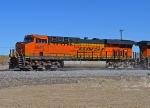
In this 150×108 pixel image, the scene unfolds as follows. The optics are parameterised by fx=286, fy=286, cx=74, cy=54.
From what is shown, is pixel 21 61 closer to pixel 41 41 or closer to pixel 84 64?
pixel 41 41

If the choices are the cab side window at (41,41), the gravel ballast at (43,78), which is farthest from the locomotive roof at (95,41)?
the gravel ballast at (43,78)

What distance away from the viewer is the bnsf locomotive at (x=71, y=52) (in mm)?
28281

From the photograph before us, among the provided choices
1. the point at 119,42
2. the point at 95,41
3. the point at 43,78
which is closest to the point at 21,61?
the point at 95,41

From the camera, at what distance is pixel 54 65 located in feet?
96.5

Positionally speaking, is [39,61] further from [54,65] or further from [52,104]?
[52,104]

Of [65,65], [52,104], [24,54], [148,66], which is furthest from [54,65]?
[52,104]

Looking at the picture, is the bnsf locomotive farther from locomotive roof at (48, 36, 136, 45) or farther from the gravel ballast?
the gravel ballast

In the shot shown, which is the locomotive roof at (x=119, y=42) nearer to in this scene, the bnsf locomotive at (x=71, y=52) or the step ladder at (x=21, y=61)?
the bnsf locomotive at (x=71, y=52)

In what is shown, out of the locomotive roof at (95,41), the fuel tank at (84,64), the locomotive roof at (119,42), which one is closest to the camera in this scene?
the fuel tank at (84,64)

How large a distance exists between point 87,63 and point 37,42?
6.18m

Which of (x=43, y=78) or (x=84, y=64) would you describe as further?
(x=84, y=64)

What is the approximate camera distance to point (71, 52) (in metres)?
31.5

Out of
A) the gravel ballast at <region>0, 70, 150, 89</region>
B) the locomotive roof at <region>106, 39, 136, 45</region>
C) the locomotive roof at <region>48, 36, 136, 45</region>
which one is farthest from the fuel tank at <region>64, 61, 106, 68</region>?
the gravel ballast at <region>0, 70, 150, 89</region>

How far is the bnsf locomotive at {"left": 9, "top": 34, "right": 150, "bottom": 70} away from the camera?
28.3 m
